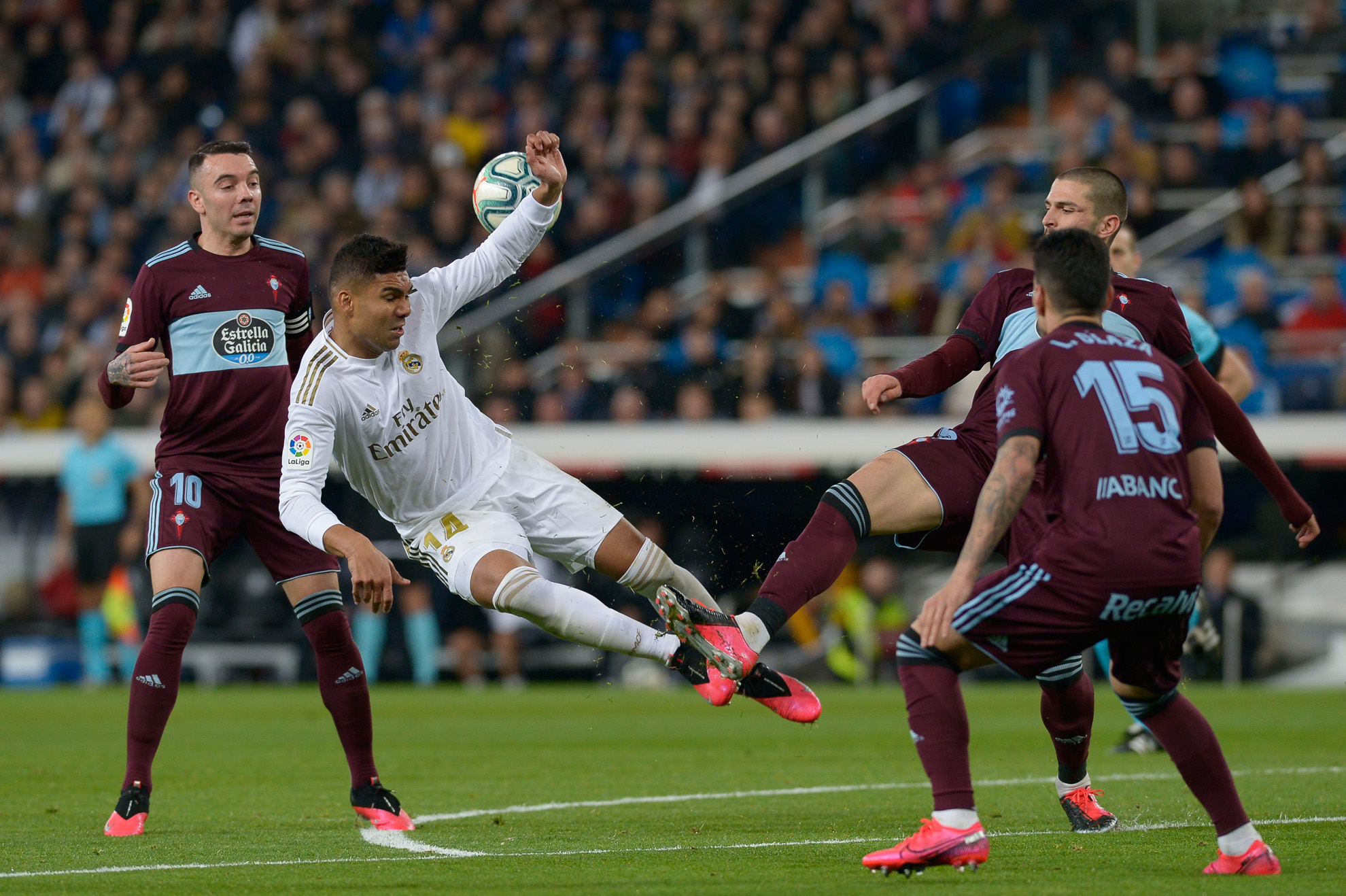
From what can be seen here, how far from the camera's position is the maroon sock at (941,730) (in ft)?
15.6

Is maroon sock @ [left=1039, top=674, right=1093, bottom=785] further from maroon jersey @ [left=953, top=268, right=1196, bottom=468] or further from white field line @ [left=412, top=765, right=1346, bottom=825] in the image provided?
white field line @ [left=412, top=765, right=1346, bottom=825]

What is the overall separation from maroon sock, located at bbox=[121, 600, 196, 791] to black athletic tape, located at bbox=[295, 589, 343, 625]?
16.1 inches

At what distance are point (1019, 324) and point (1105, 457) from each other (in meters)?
1.59

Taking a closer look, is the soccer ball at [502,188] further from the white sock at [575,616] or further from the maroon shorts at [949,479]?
the maroon shorts at [949,479]

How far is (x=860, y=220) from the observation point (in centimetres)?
1748

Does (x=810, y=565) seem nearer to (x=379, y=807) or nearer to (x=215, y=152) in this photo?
(x=379, y=807)

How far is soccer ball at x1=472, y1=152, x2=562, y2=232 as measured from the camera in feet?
22.9

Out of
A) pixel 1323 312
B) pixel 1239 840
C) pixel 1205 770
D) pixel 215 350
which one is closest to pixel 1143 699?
pixel 1205 770

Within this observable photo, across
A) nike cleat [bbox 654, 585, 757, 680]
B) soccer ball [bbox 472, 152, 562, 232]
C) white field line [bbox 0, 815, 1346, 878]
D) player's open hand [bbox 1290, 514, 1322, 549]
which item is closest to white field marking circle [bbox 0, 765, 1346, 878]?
white field line [bbox 0, 815, 1346, 878]

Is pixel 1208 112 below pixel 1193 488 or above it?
above

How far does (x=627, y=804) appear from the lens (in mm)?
7156

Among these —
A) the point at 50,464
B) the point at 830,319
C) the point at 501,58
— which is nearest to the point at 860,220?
the point at 830,319

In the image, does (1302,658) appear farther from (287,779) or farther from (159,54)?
(159,54)

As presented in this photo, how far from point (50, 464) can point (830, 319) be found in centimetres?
776
